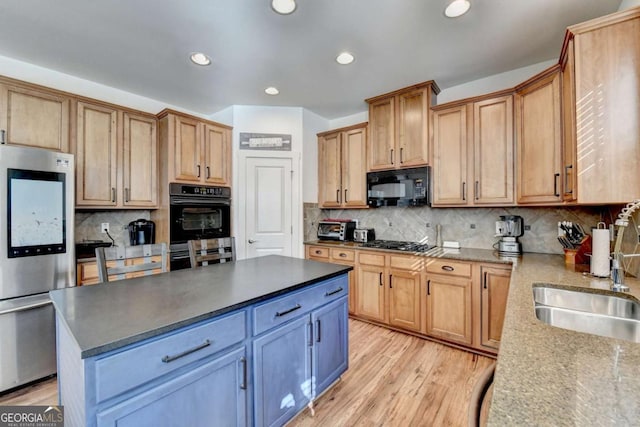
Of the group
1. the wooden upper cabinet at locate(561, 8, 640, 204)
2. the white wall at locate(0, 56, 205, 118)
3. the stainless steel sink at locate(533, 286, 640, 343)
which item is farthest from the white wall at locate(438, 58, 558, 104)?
the white wall at locate(0, 56, 205, 118)

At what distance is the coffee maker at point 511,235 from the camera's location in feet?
8.73

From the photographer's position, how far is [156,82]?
2.99 m

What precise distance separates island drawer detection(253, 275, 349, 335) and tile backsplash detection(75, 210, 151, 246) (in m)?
2.70

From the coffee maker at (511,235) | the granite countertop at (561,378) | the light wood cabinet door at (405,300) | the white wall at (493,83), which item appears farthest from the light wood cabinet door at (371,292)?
the white wall at (493,83)

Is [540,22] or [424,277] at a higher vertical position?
[540,22]

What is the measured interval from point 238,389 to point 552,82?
2.98m

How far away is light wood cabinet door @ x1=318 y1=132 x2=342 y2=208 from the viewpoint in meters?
Result: 3.82

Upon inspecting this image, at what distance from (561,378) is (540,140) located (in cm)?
225

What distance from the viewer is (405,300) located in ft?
9.59

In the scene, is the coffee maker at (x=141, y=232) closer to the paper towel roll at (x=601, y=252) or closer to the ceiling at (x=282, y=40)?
the ceiling at (x=282, y=40)

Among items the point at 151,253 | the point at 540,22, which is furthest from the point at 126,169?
the point at 540,22

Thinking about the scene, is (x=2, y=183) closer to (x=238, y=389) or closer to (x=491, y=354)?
(x=238, y=389)

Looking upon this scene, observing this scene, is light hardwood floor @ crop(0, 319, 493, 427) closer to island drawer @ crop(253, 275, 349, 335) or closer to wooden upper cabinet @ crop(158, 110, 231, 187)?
island drawer @ crop(253, 275, 349, 335)

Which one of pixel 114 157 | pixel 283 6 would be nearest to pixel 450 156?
pixel 283 6
